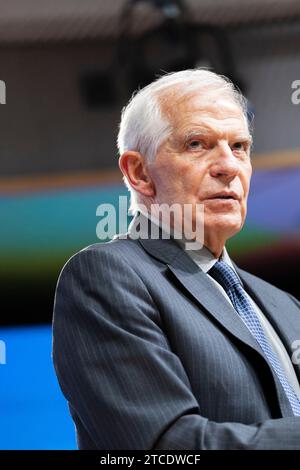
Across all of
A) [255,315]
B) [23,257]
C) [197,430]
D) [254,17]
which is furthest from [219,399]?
[254,17]

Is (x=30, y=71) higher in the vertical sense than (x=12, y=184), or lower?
higher

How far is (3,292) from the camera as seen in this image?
242 centimetres

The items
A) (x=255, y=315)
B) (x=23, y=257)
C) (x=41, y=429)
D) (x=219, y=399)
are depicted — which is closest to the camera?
(x=219, y=399)

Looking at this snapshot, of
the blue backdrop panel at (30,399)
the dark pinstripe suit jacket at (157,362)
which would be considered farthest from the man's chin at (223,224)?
the blue backdrop panel at (30,399)

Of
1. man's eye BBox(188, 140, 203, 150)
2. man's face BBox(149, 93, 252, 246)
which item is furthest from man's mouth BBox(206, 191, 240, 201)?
man's eye BBox(188, 140, 203, 150)

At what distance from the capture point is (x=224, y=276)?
160 centimetres

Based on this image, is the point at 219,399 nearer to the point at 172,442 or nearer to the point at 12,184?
the point at 172,442

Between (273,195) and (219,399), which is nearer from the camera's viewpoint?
(219,399)

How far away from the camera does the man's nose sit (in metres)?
1.59

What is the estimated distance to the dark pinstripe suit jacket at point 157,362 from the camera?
1266 millimetres

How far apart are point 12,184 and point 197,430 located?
4.69ft

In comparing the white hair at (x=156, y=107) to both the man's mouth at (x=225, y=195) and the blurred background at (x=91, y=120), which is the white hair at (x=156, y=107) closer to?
the man's mouth at (x=225, y=195)

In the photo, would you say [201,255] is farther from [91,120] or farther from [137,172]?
[91,120]

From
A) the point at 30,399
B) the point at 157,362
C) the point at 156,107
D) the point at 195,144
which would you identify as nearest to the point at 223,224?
the point at 195,144
